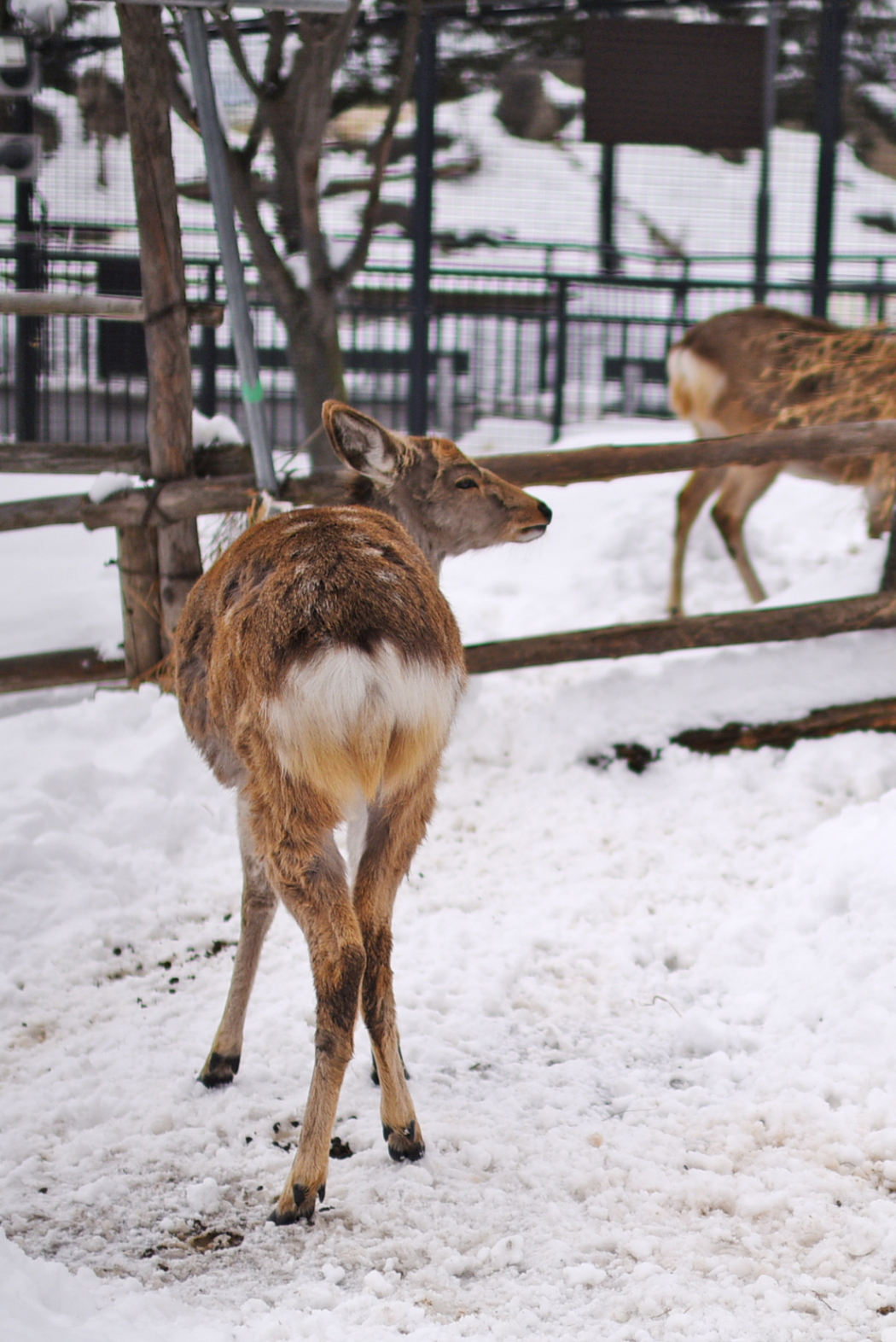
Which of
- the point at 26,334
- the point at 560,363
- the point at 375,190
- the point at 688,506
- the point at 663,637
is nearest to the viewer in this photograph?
the point at 663,637

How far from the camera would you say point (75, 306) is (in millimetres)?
4750

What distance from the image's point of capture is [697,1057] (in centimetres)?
323

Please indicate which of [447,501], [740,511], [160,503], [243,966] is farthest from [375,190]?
[243,966]

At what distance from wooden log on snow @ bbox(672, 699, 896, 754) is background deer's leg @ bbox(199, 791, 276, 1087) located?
2410 mm

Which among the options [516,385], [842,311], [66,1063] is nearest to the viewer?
[66,1063]

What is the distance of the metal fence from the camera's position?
7.41m

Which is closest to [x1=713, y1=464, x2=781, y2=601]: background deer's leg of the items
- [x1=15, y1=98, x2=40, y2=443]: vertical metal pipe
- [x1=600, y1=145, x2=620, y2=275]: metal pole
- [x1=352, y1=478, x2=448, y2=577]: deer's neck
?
[x1=600, y1=145, x2=620, y2=275]: metal pole

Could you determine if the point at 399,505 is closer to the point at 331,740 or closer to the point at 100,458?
the point at 100,458

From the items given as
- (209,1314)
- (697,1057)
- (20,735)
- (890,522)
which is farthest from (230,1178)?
(890,522)

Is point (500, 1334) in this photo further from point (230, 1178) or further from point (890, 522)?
point (890, 522)

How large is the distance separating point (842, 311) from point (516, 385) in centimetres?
245

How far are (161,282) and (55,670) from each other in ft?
5.51

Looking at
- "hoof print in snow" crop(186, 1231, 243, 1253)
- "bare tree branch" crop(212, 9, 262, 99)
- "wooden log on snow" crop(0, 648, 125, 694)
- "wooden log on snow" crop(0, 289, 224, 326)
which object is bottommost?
Result: "hoof print in snow" crop(186, 1231, 243, 1253)

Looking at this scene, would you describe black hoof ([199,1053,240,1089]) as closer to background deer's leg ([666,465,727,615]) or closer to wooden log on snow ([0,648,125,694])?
wooden log on snow ([0,648,125,694])
